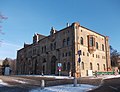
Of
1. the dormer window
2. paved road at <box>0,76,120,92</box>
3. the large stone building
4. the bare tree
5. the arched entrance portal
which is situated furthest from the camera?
the bare tree

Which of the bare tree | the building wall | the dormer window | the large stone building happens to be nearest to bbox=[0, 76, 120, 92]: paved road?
the large stone building

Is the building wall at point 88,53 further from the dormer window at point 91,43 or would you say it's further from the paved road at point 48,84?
the paved road at point 48,84

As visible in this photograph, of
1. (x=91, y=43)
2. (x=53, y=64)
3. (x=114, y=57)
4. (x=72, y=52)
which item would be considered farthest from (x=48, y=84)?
(x=114, y=57)

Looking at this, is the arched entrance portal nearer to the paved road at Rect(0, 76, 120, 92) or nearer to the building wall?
the building wall

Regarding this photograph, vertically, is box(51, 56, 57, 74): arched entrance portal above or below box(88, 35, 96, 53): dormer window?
below

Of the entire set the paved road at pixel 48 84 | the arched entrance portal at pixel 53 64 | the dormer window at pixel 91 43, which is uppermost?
the dormer window at pixel 91 43

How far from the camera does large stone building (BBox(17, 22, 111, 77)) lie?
43438 mm

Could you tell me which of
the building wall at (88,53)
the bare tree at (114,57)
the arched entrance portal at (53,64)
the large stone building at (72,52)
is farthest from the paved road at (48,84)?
the bare tree at (114,57)

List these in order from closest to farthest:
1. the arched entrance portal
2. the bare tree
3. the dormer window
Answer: the dormer window
the arched entrance portal
the bare tree

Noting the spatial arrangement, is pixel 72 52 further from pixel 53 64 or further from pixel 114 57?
pixel 114 57

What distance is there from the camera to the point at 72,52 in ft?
142

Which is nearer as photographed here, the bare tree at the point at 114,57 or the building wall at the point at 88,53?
the building wall at the point at 88,53

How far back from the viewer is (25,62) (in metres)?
72.7

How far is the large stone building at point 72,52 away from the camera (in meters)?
43.4
